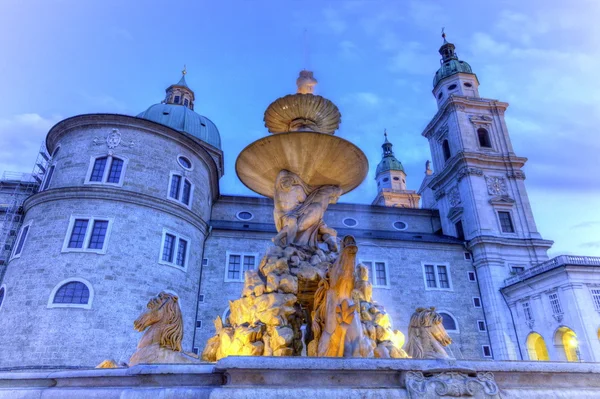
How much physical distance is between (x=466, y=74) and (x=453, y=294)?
21.0 m

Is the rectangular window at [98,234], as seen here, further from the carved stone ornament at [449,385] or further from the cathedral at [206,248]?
the carved stone ornament at [449,385]

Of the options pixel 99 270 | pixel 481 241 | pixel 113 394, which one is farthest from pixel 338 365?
pixel 481 241

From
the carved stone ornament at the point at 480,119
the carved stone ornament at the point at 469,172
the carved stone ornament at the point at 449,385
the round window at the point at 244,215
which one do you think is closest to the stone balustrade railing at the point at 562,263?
the carved stone ornament at the point at 469,172

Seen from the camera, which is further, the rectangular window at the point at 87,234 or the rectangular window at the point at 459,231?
the rectangular window at the point at 459,231

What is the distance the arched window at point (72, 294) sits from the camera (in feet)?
51.5

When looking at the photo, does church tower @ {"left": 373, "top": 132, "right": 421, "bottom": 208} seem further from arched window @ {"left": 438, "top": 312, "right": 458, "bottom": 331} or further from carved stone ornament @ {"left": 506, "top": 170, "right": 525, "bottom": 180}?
arched window @ {"left": 438, "top": 312, "right": 458, "bottom": 331}

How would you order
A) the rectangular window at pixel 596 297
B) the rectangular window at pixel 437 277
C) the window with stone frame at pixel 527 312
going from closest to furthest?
the rectangular window at pixel 596 297
the window with stone frame at pixel 527 312
the rectangular window at pixel 437 277

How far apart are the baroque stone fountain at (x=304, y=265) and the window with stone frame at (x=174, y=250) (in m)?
11.7

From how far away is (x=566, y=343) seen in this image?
2211 centimetres

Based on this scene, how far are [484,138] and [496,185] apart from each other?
5.16 metres

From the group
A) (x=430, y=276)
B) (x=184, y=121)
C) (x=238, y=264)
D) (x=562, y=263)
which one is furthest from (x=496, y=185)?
(x=184, y=121)

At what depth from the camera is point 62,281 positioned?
16.0 m

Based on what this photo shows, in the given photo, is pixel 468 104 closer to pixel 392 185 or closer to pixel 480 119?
pixel 480 119

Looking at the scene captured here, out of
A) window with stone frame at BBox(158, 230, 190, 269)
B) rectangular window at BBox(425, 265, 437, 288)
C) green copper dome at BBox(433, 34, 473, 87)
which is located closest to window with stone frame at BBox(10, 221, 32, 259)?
window with stone frame at BBox(158, 230, 190, 269)
